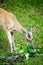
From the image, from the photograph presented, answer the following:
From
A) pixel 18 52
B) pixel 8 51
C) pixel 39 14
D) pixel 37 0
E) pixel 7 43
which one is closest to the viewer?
pixel 18 52

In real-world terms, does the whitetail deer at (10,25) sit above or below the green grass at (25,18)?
above

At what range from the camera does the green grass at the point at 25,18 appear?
951cm

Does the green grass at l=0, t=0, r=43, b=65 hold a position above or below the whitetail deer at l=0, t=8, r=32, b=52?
below

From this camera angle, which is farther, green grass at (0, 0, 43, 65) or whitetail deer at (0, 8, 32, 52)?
green grass at (0, 0, 43, 65)

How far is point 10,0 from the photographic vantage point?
12375 mm

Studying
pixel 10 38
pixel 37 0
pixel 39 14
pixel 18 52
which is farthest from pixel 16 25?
pixel 37 0

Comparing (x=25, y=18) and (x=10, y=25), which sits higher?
(x=10, y=25)

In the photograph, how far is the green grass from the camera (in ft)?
31.2

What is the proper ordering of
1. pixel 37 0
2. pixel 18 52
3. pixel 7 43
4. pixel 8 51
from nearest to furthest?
pixel 18 52
pixel 8 51
pixel 7 43
pixel 37 0

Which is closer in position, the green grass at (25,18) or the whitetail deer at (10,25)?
the whitetail deer at (10,25)

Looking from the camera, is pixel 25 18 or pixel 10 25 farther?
pixel 25 18

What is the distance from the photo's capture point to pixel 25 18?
11.2m

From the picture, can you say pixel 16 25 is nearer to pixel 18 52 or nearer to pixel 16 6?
pixel 18 52

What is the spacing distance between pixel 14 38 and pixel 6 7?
2397 millimetres
